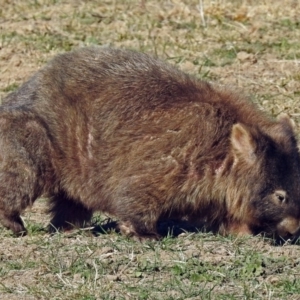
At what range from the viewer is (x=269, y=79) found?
37.2 feet

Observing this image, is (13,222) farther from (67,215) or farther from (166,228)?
(166,228)

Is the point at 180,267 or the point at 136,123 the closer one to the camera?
the point at 180,267

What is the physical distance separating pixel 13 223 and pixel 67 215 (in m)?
0.53

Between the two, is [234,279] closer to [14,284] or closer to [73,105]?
[14,284]

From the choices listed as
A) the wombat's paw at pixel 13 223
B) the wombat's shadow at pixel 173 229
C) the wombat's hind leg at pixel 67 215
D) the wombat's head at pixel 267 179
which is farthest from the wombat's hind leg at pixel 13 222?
the wombat's head at pixel 267 179

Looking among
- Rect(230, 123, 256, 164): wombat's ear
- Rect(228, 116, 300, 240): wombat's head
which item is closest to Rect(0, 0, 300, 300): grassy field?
Rect(228, 116, 300, 240): wombat's head

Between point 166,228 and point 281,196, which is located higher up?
point 281,196

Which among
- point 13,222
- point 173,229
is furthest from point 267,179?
point 13,222

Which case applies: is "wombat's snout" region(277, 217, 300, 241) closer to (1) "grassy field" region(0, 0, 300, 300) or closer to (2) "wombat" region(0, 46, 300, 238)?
(2) "wombat" region(0, 46, 300, 238)

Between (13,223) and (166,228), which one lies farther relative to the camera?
(166,228)

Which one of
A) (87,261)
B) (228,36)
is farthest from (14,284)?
(228,36)

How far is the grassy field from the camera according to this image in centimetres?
667

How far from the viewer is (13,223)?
7910mm

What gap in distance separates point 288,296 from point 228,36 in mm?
6030
